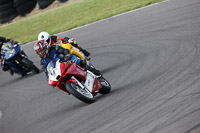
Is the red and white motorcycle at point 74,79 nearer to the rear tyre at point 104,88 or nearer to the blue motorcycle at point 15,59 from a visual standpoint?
the rear tyre at point 104,88

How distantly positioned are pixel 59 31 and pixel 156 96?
38.9ft

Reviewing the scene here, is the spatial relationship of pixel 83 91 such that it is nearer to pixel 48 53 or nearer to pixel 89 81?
pixel 89 81

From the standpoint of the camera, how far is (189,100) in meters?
6.11

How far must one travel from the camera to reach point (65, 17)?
850 inches

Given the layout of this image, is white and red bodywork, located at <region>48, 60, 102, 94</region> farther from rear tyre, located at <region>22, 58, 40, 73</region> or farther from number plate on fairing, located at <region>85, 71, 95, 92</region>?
rear tyre, located at <region>22, 58, 40, 73</region>

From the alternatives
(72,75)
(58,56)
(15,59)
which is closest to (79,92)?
(72,75)

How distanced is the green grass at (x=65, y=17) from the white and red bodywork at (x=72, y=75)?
9.22 metres

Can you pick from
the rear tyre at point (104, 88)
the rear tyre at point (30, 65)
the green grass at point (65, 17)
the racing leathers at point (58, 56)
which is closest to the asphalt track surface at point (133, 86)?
the rear tyre at point (104, 88)

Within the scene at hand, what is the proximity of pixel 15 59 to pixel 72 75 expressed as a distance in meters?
5.76

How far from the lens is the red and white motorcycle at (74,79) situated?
24.4 ft

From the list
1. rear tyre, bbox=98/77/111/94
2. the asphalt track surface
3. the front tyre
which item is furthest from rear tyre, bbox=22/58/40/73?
the front tyre

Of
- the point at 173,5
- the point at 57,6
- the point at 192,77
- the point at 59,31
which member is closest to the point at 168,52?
the point at 192,77

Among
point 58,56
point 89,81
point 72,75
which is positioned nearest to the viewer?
point 72,75

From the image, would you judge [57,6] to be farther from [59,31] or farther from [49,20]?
[59,31]
